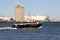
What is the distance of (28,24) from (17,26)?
446 centimetres

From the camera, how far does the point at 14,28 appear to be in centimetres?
9869

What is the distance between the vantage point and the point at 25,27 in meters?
97.5

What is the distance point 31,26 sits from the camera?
323 feet

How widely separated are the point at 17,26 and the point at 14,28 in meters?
2.99

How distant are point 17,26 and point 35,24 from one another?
7.19 meters

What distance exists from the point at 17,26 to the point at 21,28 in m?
3.26

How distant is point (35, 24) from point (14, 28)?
25.5 ft

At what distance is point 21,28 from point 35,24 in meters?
5.30

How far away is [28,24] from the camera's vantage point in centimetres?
9819

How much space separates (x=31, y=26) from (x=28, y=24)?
131 cm

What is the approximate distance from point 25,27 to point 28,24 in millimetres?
1658

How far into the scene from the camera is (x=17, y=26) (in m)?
96.1
